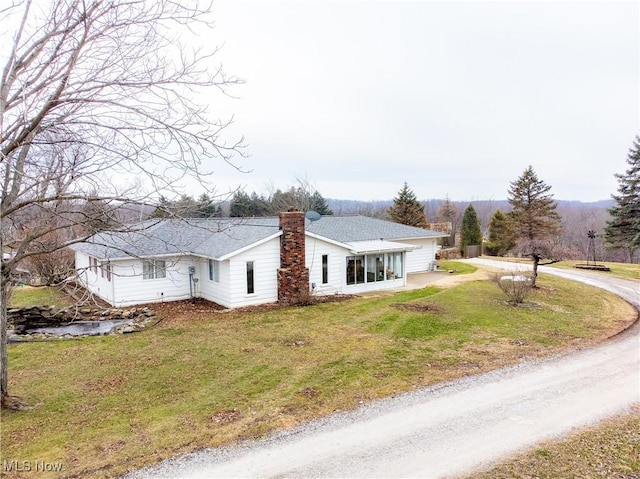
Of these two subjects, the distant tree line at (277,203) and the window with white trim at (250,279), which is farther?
the distant tree line at (277,203)

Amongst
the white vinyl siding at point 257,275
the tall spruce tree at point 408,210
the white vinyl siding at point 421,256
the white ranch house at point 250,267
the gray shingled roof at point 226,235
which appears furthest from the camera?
the tall spruce tree at point 408,210

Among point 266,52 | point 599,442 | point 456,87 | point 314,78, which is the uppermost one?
point 456,87

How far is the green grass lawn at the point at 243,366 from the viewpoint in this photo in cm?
637

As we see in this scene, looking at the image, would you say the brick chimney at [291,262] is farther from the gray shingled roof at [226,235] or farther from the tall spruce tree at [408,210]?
the tall spruce tree at [408,210]

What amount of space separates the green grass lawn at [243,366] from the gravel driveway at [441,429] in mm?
476

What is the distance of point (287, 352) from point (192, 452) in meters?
4.80

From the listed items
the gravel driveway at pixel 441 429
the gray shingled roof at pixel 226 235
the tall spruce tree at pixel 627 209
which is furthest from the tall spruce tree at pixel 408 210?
the gravel driveway at pixel 441 429

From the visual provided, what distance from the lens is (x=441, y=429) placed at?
648 cm

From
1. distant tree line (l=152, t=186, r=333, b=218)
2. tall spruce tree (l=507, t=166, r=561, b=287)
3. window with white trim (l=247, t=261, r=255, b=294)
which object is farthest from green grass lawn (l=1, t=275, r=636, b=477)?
distant tree line (l=152, t=186, r=333, b=218)

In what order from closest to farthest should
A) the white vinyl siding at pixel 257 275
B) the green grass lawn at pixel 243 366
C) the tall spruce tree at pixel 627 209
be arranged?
the green grass lawn at pixel 243 366
the white vinyl siding at pixel 257 275
the tall spruce tree at pixel 627 209

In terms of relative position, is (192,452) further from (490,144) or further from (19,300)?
(490,144)

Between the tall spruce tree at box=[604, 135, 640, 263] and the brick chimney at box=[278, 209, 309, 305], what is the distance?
24948 mm

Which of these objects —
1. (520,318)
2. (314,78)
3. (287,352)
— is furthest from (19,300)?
(520,318)

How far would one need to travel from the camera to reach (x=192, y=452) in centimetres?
586
